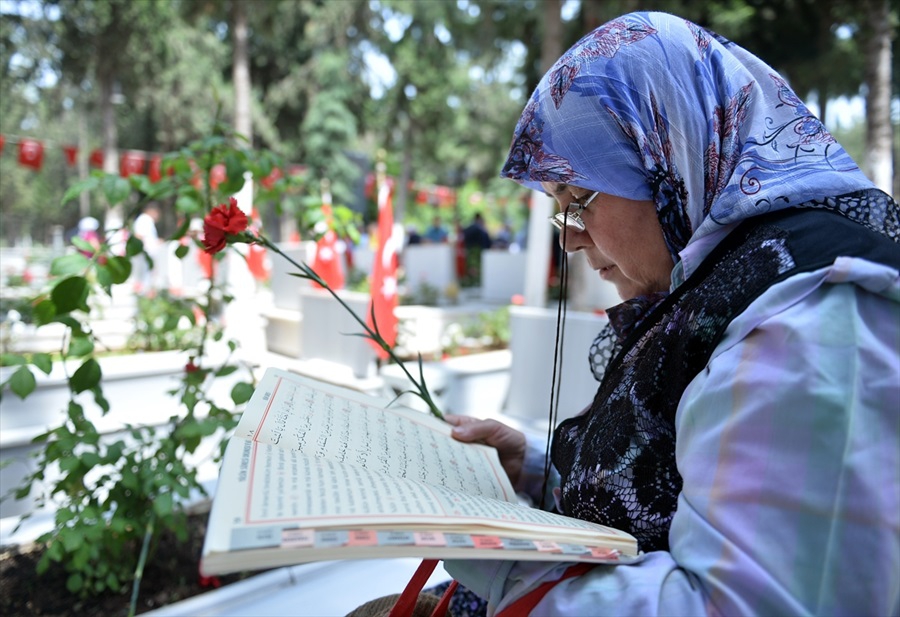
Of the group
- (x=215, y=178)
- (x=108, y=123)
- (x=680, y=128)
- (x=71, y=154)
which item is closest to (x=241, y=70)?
(x=71, y=154)

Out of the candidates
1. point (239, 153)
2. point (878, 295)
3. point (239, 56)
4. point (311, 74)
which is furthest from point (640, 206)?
point (311, 74)

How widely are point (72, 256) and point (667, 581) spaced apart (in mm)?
1726

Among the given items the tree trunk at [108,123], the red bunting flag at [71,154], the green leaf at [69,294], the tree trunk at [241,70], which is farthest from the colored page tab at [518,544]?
the tree trunk at [108,123]

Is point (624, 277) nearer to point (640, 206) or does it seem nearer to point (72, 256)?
point (640, 206)

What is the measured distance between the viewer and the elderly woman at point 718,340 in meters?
0.67

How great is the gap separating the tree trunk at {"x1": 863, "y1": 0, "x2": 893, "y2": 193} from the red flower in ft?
28.8

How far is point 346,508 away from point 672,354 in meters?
0.50

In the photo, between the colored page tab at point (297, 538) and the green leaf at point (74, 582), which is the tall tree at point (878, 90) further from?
the colored page tab at point (297, 538)

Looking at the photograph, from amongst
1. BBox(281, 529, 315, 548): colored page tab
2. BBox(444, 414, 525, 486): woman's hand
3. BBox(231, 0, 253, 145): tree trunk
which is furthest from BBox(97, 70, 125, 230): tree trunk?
BBox(281, 529, 315, 548): colored page tab

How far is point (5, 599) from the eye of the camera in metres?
2.04

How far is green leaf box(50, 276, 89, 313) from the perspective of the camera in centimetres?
173

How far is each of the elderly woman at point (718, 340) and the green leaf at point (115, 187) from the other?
1.34m

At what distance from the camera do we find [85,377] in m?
1.81

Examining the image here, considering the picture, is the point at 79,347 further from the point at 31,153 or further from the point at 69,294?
the point at 31,153
